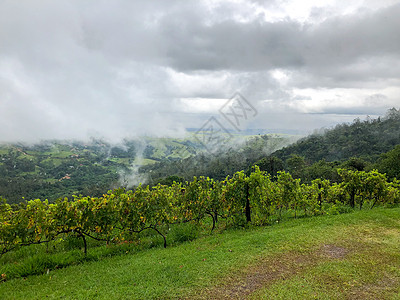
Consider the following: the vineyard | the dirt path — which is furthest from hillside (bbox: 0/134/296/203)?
the dirt path

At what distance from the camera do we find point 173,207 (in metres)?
8.88

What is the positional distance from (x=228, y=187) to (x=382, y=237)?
5393 mm

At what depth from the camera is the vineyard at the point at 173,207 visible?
23.7 ft

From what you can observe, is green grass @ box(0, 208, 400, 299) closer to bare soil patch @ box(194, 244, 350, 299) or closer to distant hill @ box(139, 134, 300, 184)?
bare soil patch @ box(194, 244, 350, 299)

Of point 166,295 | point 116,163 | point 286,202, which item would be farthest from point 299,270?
point 116,163

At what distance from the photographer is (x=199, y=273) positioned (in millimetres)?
5879

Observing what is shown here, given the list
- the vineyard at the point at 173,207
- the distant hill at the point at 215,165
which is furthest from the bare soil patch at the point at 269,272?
the distant hill at the point at 215,165

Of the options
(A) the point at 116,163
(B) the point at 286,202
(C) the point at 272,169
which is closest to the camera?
(B) the point at 286,202

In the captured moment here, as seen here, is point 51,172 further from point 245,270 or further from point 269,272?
point 269,272

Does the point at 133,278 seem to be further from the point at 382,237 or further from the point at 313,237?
the point at 382,237

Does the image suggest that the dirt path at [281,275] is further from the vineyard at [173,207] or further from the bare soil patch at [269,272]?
the vineyard at [173,207]

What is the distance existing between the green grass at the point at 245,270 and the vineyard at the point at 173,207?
1.03 meters

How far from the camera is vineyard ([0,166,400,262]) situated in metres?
7.22

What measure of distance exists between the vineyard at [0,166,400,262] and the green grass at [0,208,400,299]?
103 centimetres
